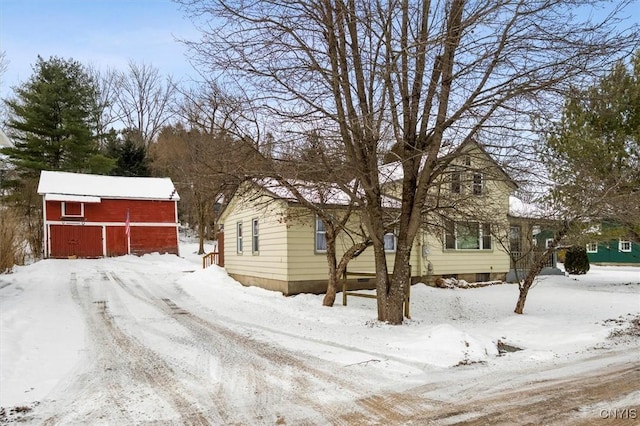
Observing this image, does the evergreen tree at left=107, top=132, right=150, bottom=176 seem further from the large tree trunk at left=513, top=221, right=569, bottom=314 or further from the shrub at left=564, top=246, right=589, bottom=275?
the large tree trunk at left=513, top=221, right=569, bottom=314

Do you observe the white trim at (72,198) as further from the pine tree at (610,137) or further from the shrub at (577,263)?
the shrub at (577,263)

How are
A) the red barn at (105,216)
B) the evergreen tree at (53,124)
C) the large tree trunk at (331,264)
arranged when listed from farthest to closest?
the evergreen tree at (53,124), the red barn at (105,216), the large tree trunk at (331,264)

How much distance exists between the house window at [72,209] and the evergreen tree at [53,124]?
22.9 feet

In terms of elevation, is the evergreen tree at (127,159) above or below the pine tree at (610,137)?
above

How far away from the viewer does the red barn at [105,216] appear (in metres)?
25.7

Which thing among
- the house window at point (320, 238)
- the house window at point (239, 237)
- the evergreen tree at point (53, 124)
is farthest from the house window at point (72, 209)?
the house window at point (320, 238)

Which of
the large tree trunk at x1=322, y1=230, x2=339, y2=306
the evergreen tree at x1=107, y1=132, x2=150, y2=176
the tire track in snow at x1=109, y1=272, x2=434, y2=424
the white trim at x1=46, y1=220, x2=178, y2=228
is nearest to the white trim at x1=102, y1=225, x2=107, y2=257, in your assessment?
the white trim at x1=46, y1=220, x2=178, y2=228

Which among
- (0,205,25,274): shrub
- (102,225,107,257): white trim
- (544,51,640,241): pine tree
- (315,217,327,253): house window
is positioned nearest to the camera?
(544,51,640,241): pine tree

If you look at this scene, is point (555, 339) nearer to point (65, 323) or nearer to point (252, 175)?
point (252, 175)

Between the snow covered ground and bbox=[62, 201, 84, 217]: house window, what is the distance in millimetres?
12080

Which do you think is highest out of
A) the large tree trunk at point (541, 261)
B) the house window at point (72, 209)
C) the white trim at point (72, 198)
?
the white trim at point (72, 198)

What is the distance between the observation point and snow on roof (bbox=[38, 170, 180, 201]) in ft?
86.6

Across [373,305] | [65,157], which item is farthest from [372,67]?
[65,157]

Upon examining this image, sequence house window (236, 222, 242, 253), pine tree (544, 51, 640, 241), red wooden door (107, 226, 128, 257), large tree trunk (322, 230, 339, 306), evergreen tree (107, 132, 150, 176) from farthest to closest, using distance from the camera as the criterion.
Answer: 1. evergreen tree (107, 132, 150, 176)
2. red wooden door (107, 226, 128, 257)
3. house window (236, 222, 242, 253)
4. pine tree (544, 51, 640, 241)
5. large tree trunk (322, 230, 339, 306)
